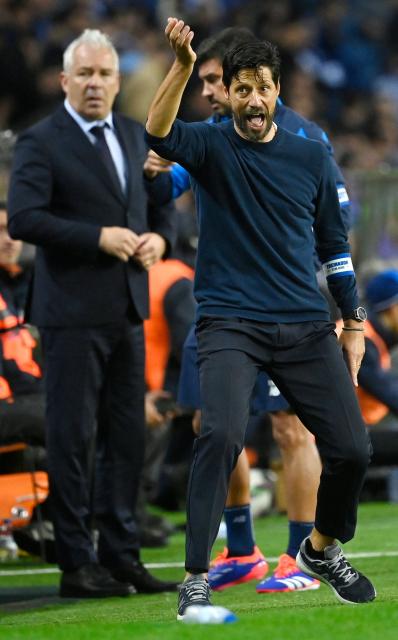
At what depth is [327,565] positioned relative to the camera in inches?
220

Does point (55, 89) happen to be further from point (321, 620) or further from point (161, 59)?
point (321, 620)

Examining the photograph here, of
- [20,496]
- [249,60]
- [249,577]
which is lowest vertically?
[249,577]

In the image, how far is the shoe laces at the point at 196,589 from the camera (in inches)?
202

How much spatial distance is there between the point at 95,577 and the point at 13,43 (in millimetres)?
9090

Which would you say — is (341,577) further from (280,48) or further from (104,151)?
(280,48)

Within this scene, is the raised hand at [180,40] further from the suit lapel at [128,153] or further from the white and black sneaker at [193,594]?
the suit lapel at [128,153]

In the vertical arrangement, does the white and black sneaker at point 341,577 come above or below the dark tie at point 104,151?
below

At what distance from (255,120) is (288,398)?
1.04m

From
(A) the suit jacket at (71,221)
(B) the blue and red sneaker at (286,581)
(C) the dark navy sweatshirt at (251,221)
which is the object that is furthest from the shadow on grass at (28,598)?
(C) the dark navy sweatshirt at (251,221)

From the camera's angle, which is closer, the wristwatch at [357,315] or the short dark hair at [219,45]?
the wristwatch at [357,315]

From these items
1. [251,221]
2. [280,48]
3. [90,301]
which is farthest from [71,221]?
[280,48]

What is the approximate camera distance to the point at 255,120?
5.42 meters

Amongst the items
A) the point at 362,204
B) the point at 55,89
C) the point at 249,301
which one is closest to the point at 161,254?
the point at 249,301

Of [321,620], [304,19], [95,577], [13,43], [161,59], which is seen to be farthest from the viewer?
[304,19]
